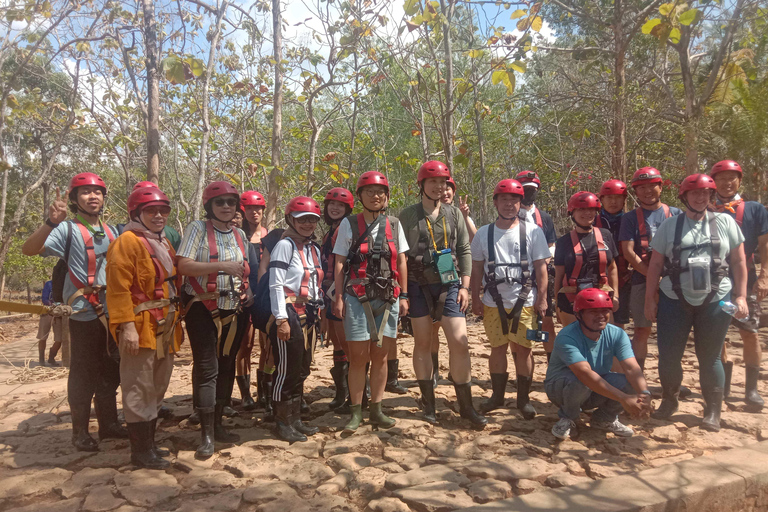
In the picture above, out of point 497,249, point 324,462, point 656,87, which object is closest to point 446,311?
point 497,249

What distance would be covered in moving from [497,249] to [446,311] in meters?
0.74

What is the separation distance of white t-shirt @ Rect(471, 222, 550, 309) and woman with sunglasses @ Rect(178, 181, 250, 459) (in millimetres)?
2185

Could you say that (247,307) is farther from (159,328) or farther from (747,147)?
(747,147)

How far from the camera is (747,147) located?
13.7 metres

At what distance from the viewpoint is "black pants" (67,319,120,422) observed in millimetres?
4152

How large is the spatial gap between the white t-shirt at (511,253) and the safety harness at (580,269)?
332mm

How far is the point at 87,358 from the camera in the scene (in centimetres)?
419

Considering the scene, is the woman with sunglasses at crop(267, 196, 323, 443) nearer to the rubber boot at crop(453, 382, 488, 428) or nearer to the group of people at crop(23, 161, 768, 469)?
the group of people at crop(23, 161, 768, 469)

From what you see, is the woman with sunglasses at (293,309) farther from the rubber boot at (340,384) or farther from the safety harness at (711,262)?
the safety harness at (711,262)

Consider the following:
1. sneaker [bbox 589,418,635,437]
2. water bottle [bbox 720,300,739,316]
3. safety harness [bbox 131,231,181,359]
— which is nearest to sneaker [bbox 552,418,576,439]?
sneaker [bbox 589,418,635,437]

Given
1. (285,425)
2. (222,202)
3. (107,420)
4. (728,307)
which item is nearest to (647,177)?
(728,307)

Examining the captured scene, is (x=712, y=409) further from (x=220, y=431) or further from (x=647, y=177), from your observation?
(x=220, y=431)

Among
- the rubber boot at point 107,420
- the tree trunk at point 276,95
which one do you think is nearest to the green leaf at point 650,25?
the rubber boot at point 107,420

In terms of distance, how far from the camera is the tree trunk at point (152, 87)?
556 cm
